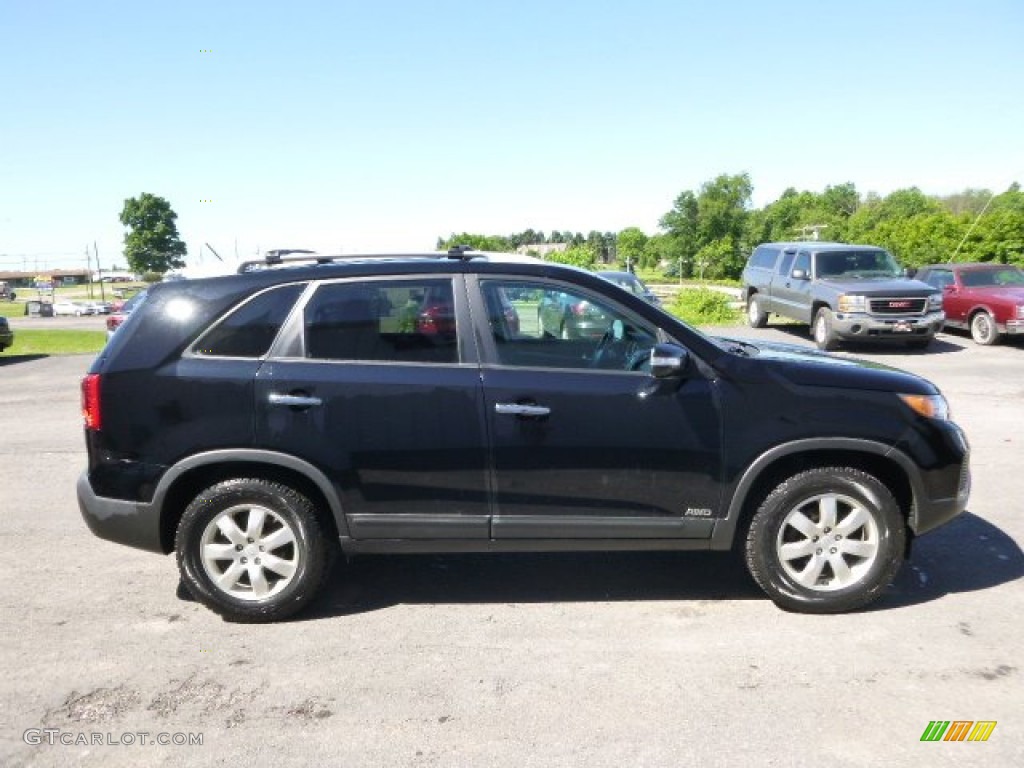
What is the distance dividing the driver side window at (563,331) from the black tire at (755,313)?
14831 millimetres

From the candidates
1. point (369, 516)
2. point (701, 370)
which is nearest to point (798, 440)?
point (701, 370)

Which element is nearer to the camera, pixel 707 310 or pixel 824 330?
pixel 824 330

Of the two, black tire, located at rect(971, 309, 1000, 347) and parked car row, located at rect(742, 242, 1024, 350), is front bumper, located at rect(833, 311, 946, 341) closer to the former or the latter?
parked car row, located at rect(742, 242, 1024, 350)

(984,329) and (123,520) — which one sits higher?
(123,520)

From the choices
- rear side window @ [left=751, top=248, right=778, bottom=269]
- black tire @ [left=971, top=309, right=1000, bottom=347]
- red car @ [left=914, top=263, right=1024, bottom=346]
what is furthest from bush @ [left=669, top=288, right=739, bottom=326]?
black tire @ [left=971, top=309, right=1000, bottom=347]

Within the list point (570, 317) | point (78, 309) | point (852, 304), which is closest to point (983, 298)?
point (852, 304)

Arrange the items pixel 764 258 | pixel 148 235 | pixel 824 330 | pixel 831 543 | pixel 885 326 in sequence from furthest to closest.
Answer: pixel 148 235
pixel 764 258
pixel 824 330
pixel 885 326
pixel 831 543

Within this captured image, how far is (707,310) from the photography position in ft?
70.8

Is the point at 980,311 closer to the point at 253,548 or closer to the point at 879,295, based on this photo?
the point at 879,295

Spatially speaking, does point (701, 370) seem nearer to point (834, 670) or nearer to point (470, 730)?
point (834, 670)

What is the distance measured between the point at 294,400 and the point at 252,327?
46 centimetres

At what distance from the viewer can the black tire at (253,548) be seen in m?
4.00

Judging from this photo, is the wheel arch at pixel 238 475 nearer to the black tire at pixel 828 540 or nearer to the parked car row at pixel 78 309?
the black tire at pixel 828 540

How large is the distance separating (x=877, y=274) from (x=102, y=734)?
14.9m
